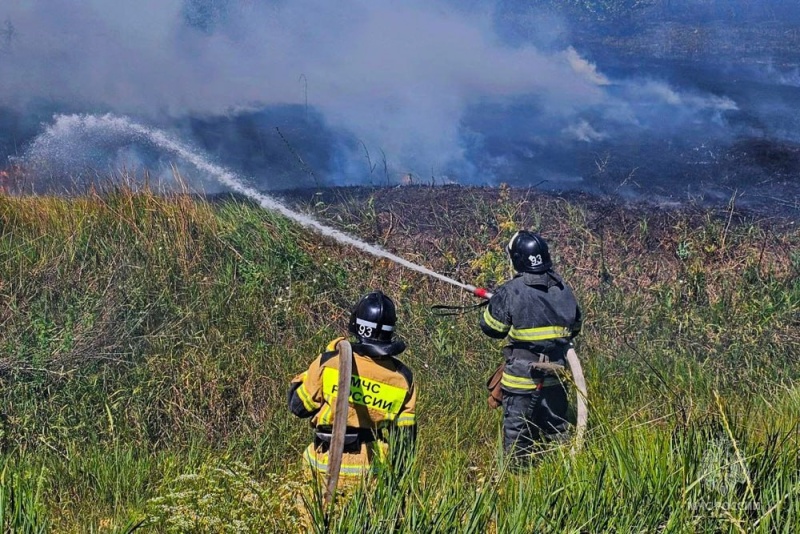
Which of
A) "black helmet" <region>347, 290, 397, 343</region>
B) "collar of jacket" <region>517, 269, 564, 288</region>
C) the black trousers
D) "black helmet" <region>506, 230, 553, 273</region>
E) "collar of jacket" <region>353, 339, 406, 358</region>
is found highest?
"black helmet" <region>506, 230, 553, 273</region>

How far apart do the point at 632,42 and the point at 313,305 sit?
8131 mm

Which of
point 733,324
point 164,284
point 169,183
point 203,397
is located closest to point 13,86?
point 169,183

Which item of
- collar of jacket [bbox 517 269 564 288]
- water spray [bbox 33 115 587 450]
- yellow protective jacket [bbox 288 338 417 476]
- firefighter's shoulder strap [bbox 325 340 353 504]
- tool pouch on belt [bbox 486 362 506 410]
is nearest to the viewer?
firefighter's shoulder strap [bbox 325 340 353 504]

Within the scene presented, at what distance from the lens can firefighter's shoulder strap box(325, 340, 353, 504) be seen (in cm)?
404

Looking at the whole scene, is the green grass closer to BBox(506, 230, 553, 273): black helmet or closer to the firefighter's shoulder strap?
the firefighter's shoulder strap

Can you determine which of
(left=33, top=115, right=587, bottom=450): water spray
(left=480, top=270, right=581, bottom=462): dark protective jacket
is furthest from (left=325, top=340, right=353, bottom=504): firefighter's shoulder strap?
(left=33, top=115, right=587, bottom=450): water spray

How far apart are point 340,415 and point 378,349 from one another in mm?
554

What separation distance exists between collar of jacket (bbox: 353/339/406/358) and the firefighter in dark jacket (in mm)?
1510

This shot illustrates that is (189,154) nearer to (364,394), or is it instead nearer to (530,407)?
(530,407)

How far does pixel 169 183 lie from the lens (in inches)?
353

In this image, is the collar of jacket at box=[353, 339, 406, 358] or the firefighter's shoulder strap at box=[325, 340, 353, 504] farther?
the collar of jacket at box=[353, 339, 406, 358]

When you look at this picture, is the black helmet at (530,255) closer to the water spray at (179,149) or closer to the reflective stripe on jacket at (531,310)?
the reflective stripe on jacket at (531,310)

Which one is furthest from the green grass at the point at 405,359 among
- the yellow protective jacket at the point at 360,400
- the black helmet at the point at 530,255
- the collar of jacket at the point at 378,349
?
the black helmet at the point at 530,255

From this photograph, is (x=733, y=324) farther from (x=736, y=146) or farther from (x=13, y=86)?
(x=13, y=86)
